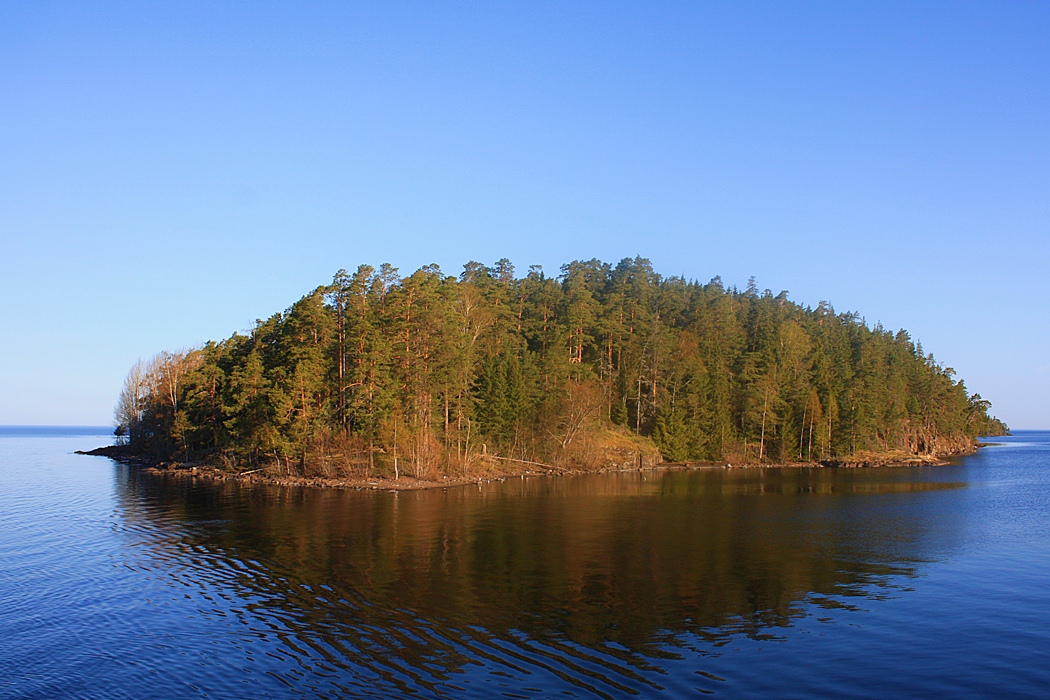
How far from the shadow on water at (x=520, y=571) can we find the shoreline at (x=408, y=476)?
5073 millimetres

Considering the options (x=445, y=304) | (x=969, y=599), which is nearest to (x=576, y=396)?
(x=445, y=304)

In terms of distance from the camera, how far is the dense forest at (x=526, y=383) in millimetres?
66500

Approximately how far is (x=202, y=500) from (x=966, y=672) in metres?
52.9

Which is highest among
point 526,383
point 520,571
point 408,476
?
point 526,383

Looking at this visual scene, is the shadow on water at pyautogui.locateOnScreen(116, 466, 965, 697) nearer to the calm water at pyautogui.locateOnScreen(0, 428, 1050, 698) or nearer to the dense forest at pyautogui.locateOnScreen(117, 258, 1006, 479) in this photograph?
the calm water at pyautogui.locateOnScreen(0, 428, 1050, 698)

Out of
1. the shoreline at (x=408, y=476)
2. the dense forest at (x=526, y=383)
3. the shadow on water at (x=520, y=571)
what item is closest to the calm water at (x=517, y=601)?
the shadow on water at (x=520, y=571)

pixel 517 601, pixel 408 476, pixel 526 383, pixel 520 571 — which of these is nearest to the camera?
pixel 517 601

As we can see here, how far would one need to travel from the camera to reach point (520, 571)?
30.2 m

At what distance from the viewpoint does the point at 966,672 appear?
19.2 meters

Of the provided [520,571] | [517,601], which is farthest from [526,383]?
[517,601]

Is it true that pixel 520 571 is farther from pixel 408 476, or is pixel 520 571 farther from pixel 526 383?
pixel 526 383

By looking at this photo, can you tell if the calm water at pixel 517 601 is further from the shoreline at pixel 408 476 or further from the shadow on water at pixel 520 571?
the shoreline at pixel 408 476

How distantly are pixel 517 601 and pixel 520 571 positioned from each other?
496 cm

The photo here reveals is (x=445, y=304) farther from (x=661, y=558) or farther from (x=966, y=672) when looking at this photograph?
(x=966, y=672)
